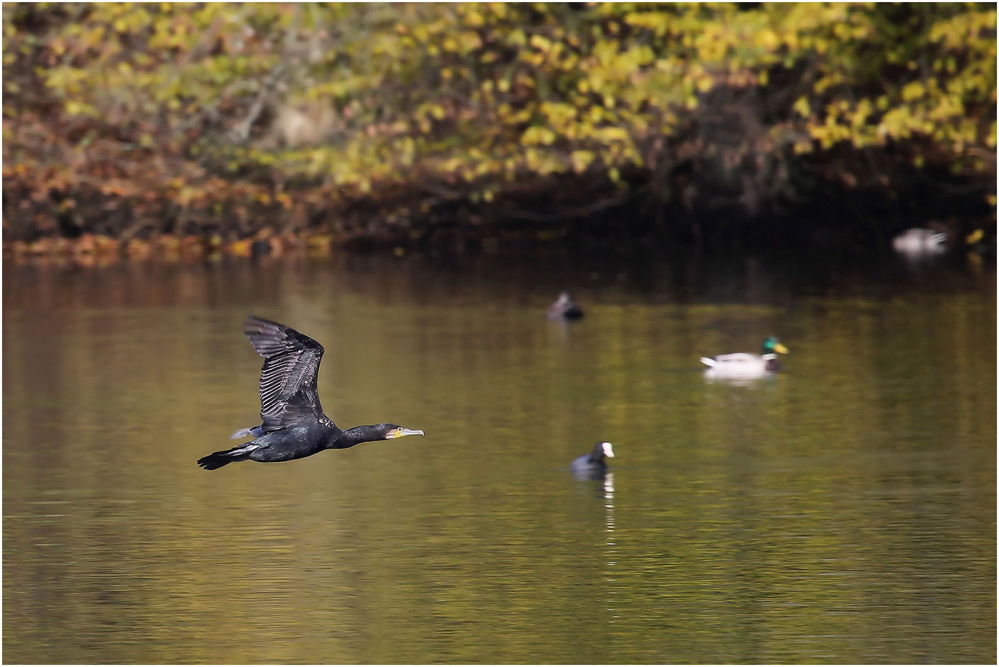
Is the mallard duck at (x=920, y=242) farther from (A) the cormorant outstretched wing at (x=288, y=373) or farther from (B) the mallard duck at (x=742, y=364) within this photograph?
(A) the cormorant outstretched wing at (x=288, y=373)

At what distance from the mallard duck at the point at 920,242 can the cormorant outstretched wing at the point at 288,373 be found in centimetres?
3622

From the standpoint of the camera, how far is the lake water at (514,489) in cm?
1656

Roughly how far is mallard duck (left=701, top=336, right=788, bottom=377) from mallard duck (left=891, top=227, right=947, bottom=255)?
59.5ft

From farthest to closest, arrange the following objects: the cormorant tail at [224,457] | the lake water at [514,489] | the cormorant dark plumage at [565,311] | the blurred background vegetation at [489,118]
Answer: the blurred background vegetation at [489,118] < the cormorant dark plumage at [565,311] < the lake water at [514,489] < the cormorant tail at [224,457]

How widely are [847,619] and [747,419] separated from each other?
9516mm

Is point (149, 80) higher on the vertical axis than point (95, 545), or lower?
higher

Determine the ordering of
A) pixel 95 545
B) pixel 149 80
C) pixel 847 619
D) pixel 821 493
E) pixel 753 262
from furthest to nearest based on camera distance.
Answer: pixel 753 262, pixel 149 80, pixel 821 493, pixel 95 545, pixel 847 619

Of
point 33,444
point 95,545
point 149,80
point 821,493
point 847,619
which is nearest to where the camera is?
point 847,619

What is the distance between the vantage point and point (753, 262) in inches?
1807

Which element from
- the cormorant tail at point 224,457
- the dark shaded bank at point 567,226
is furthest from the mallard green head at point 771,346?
the cormorant tail at point 224,457

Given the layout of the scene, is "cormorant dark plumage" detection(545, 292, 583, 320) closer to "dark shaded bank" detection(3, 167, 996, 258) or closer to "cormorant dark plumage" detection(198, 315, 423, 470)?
"dark shaded bank" detection(3, 167, 996, 258)

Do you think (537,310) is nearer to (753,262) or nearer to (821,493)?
(753,262)

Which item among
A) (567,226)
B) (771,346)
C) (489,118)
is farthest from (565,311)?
(567,226)

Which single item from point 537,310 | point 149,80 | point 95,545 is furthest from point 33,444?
point 149,80
